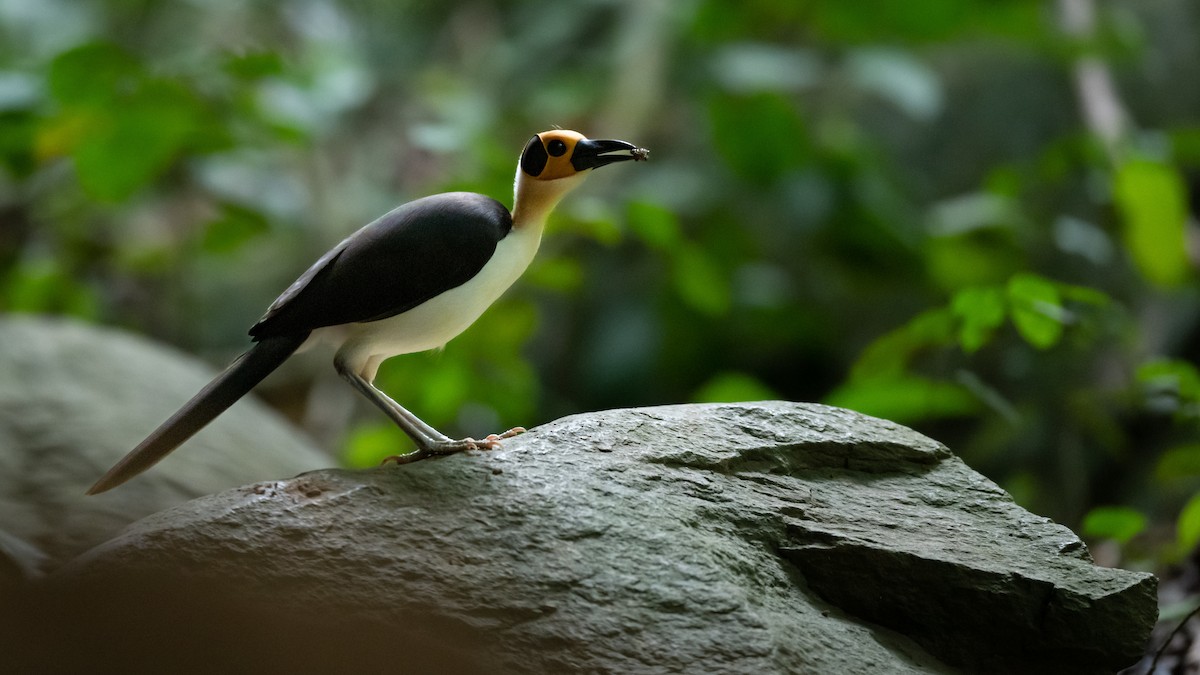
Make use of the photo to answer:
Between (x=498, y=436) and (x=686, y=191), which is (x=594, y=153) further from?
(x=686, y=191)

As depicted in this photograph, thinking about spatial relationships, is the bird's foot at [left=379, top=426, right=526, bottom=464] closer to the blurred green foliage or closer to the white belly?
the white belly

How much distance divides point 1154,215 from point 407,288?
3.71 metres

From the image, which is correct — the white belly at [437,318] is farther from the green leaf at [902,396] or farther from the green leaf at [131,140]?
the green leaf at [131,140]

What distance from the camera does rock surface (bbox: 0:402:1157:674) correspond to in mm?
1887

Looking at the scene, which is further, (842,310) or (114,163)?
(842,310)

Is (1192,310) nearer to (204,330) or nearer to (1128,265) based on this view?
(1128,265)

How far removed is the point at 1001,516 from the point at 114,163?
3.95 metres

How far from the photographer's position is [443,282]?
→ 244 centimetres

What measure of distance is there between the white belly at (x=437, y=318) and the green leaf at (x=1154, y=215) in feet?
10.9

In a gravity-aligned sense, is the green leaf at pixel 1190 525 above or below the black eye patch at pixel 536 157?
below

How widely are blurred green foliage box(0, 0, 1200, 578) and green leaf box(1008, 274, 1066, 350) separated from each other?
0.43 meters

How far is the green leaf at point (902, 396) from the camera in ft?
11.9

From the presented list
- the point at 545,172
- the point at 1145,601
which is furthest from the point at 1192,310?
the point at 545,172

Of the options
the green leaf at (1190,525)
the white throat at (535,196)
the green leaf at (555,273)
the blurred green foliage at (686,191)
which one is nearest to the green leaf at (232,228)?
the blurred green foliage at (686,191)
